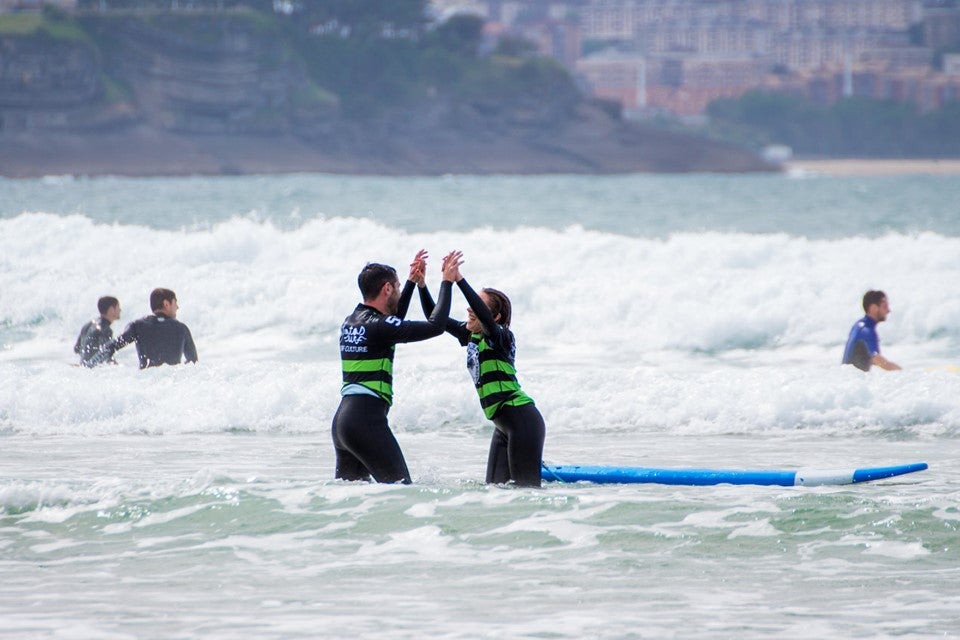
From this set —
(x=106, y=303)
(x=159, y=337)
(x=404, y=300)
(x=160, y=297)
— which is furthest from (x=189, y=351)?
(x=404, y=300)

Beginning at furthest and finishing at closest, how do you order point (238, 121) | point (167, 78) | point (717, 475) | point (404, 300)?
point (167, 78) < point (238, 121) < point (717, 475) < point (404, 300)

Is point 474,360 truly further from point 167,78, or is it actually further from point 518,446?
point 167,78

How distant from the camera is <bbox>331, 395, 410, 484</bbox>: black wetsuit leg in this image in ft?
28.6

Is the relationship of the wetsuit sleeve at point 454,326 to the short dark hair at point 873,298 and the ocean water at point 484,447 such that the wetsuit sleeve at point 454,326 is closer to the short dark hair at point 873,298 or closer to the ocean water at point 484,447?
the ocean water at point 484,447

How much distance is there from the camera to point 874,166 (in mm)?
165250

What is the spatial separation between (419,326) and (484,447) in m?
4.63

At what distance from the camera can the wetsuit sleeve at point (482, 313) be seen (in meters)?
8.51

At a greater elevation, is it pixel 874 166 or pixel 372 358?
pixel 874 166

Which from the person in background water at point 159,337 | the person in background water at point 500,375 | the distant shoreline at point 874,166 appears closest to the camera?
Answer: the person in background water at point 500,375

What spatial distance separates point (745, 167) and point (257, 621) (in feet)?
498

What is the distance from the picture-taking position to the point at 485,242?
97.1 feet

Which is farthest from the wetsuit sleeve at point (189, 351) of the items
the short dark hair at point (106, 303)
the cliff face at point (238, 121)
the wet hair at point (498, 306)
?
the cliff face at point (238, 121)

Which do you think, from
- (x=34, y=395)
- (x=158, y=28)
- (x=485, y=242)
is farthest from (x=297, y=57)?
(x=34, y=395)

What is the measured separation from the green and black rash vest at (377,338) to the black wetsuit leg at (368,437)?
0.07 metres
